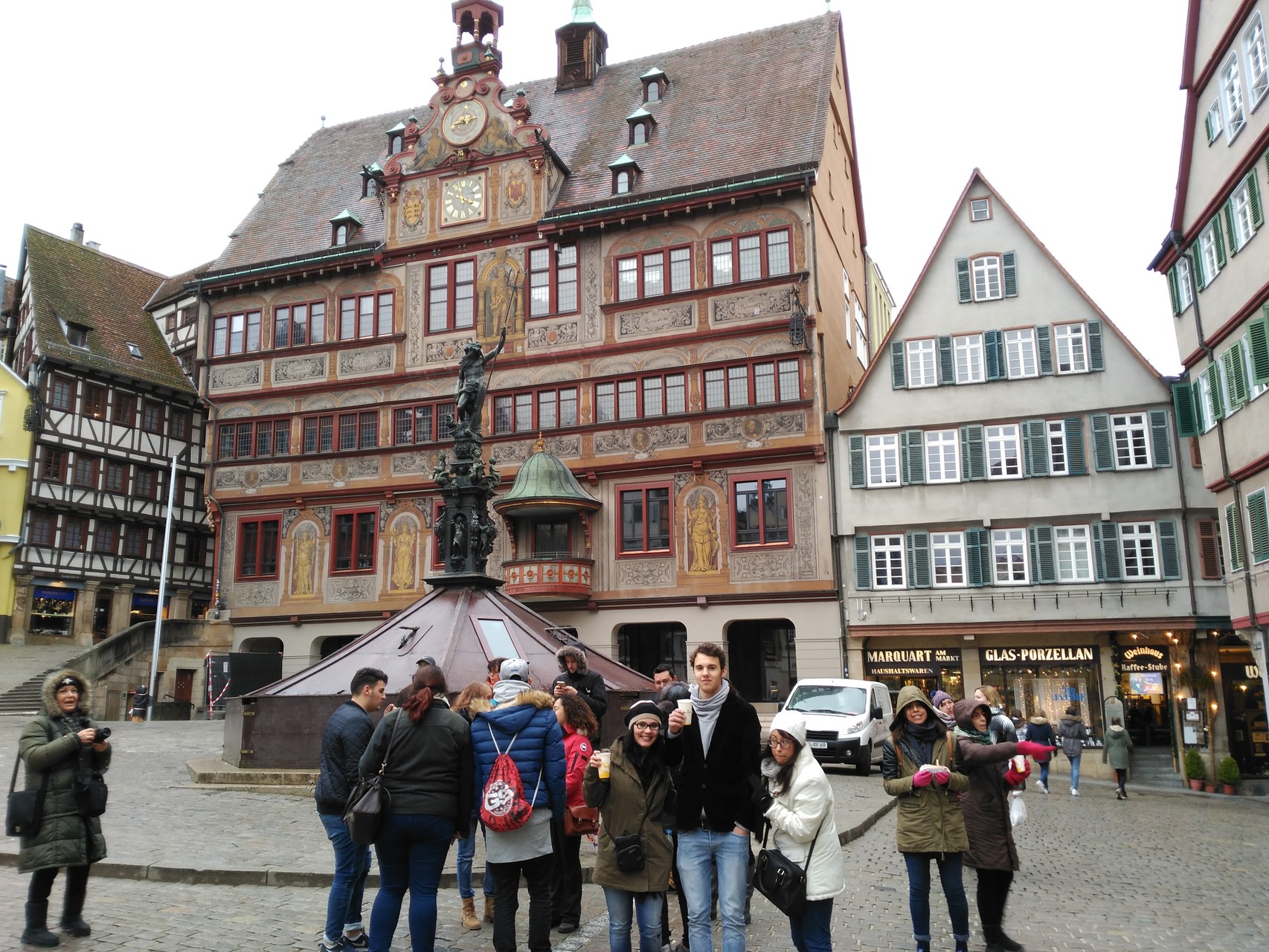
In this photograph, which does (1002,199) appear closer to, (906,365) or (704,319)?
(906,365)

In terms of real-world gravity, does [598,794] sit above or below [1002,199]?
below

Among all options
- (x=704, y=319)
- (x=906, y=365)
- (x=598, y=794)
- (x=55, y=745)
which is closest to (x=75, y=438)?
(x=704, y=319)

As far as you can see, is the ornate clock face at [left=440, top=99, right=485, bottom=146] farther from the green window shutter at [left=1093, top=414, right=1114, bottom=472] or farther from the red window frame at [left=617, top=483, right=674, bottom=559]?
the green window shutter at [left=1093, top=414, right=1114, bottom=472]

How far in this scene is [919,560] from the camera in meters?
29.1

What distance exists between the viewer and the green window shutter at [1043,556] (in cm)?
2802

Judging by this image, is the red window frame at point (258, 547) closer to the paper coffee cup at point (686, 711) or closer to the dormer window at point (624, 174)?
the dormer window at point (624, 174)

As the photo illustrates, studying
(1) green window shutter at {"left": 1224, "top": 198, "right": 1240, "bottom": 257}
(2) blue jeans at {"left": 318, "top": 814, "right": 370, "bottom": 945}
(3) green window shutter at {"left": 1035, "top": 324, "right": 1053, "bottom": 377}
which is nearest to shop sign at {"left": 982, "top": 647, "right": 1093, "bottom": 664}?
(3) green window shutter at {"left": 1035, "top": 324, "right": 1053, "bottom": 377}

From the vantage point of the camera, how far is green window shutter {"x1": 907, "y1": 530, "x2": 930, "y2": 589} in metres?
29.1

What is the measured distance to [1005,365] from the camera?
29.5m

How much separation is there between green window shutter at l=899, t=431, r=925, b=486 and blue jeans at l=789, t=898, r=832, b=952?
24.3 metres

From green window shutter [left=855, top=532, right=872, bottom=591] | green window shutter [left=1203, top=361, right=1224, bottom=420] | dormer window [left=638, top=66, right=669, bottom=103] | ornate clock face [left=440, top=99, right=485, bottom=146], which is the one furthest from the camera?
dormer window [left=638, top=66, right=669, bottom=103]

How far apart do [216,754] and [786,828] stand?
56.1 ft

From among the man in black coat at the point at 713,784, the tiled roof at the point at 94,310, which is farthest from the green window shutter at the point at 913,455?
the tiled roof at the point at 94,310

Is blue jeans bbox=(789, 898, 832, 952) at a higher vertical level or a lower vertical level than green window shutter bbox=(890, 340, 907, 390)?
lower
